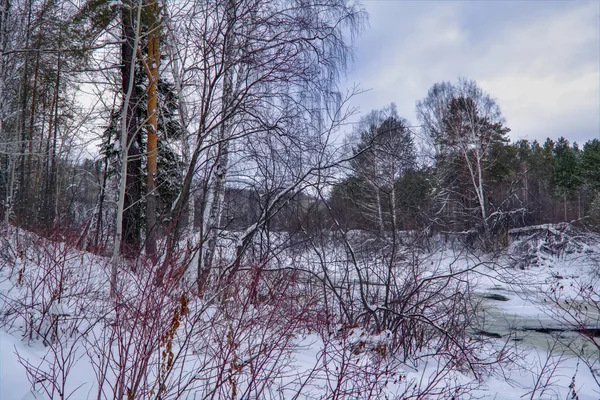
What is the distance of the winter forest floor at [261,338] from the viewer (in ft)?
6.50

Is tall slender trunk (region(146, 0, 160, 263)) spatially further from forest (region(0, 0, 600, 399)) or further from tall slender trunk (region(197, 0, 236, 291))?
tall slender trunk (region(197, 0, 236, 291))

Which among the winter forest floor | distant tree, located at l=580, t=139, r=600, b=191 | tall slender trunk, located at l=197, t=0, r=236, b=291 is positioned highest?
distant tree, located at l=580, t=139, r=600, b=191

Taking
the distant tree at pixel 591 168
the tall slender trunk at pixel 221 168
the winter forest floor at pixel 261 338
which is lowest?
the winter forest floor at pixel 261 338

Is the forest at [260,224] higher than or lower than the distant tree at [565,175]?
lower

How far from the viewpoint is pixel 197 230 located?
596cm

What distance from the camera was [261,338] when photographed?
9.04 ft

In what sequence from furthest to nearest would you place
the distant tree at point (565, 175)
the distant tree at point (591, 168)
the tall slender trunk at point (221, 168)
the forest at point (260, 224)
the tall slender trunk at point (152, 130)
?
the distant tree at point (565, 175) < the distant tree at point (591, 168) < the tall slender trunk at point (152, 130) < the tall slender trunk at point (221, 168) < the forest at point (260, 224)

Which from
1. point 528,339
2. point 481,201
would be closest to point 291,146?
point 528,339

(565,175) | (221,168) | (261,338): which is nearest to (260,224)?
(221,168)

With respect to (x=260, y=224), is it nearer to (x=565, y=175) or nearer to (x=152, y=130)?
(x=152, y=130)

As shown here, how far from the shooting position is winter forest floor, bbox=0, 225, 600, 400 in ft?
6.50

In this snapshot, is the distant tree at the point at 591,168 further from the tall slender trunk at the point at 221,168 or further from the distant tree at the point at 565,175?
the tall slender trunk at the point at 221,168

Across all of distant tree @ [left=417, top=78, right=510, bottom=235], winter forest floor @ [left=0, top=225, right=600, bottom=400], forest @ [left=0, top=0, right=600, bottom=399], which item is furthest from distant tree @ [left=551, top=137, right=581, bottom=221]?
forest @ [left=0, top=0, right=600, bottom=399]

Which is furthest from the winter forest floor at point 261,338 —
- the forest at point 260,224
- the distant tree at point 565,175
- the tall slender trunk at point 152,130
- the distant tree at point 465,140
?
the distant tree at point 565,175
